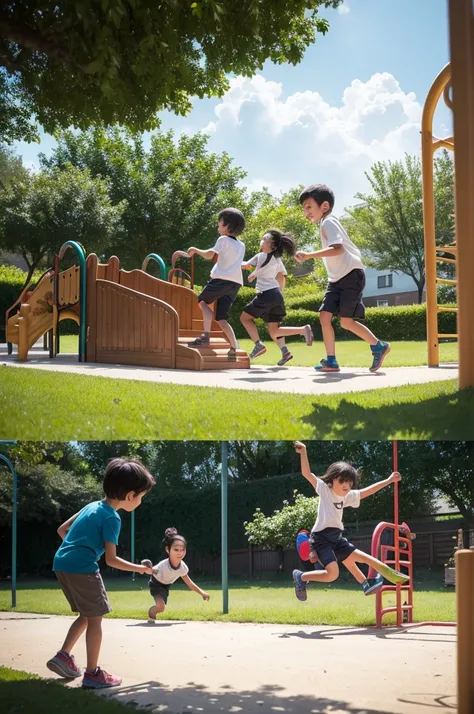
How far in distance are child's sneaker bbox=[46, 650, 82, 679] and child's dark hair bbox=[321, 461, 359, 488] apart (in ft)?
6.31

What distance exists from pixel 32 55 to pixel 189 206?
1.28 meters

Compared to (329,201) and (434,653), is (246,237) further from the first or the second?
(434,653)

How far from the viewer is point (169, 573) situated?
18.8 ft

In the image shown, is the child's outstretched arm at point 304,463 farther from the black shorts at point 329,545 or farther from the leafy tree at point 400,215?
the leafy tree at point 400,215

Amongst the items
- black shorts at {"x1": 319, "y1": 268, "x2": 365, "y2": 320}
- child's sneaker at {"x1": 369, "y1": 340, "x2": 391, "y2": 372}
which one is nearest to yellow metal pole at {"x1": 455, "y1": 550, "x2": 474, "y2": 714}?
child's sneaker at {"x1": 369, "y1": 340, "x2": 391, "y2": 372}

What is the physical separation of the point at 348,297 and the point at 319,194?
0.58 m

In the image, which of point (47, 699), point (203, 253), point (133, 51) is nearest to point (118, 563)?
point (47, 699)

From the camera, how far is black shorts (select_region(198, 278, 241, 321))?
4.67m

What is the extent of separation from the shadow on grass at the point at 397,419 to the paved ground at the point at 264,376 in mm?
95

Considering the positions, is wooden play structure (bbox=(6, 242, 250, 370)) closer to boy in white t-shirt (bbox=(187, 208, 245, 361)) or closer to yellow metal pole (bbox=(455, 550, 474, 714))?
boy in white t-shirt (bbox=(187, 208, 245, 361))

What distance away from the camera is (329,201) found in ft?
15.3

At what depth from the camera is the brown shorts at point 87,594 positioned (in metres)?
4.86

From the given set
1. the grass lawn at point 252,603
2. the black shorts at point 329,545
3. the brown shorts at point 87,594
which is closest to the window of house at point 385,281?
the black shorts at point 329,545

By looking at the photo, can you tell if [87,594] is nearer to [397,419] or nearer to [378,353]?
[397,419]
